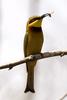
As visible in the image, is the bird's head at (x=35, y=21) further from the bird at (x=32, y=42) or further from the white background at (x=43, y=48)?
the white background at (x=43, y=48)

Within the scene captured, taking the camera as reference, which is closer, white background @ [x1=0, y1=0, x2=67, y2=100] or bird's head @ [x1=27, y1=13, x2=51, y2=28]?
bird's head @ [x1=27, y1=13, x2=51, y2=28]

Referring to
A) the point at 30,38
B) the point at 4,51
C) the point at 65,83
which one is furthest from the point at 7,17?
the point at 65,83

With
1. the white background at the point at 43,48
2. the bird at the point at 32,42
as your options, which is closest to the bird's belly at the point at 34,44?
the bird at the point at 32,42

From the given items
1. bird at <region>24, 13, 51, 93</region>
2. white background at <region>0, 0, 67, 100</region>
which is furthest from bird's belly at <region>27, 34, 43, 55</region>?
white background at <region>0, 0, 67, 100</region>

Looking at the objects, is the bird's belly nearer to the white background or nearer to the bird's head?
the bird's head

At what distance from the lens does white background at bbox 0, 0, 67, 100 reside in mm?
1411

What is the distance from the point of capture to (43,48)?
1420mm

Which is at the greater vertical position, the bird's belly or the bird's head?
the bird's head

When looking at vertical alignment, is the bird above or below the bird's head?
below

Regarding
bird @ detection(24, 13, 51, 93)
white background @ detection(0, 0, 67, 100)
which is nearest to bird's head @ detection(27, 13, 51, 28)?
bird @ detection(24, 13, 51, 93)

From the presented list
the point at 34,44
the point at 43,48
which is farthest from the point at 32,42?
the point at 43,48

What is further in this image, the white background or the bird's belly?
the white background

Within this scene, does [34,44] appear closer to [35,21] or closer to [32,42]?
[32,42]

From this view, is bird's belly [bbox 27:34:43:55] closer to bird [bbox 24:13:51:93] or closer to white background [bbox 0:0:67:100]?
bird [bbox 24:13:51:93]
